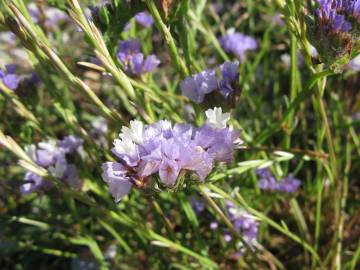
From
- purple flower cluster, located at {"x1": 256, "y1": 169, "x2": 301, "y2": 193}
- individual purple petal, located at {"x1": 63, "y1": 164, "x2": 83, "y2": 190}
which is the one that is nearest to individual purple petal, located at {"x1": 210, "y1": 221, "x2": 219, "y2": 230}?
purple flower cluster, located at {"x1": 256, "y1": 169, "x2": 301, "y2": 193}

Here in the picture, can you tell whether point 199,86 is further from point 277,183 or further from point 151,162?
point 277,183

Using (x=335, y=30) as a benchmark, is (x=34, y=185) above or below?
below

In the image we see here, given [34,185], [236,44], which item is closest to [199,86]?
[34,185]

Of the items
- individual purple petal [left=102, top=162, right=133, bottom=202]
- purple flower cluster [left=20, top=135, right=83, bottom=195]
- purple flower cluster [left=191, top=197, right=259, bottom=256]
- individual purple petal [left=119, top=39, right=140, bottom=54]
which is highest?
individual purple petal [left=119, top=39, right=140, bottom=54]

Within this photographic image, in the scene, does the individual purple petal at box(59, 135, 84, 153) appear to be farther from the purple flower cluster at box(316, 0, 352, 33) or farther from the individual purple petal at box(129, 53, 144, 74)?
the purple flower cluster at box(316, 0, 352, 33)

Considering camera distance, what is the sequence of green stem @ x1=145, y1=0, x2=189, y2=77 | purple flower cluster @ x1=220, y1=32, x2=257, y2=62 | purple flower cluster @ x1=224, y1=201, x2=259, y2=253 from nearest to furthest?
1. green stem @ x1=145, y1=0, x2=189, y2=77
2. purple flower cluster @ x1=224, y1=201, x2=259, y2=253
3. purple flower cluster @ x1=220, y1=32, x2=257, y2=62

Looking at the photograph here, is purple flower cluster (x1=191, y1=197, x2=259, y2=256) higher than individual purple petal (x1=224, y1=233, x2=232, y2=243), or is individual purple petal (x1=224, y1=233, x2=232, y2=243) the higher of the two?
purple flower cluster (x1=191, y1=197, x2=259, y2=256)
